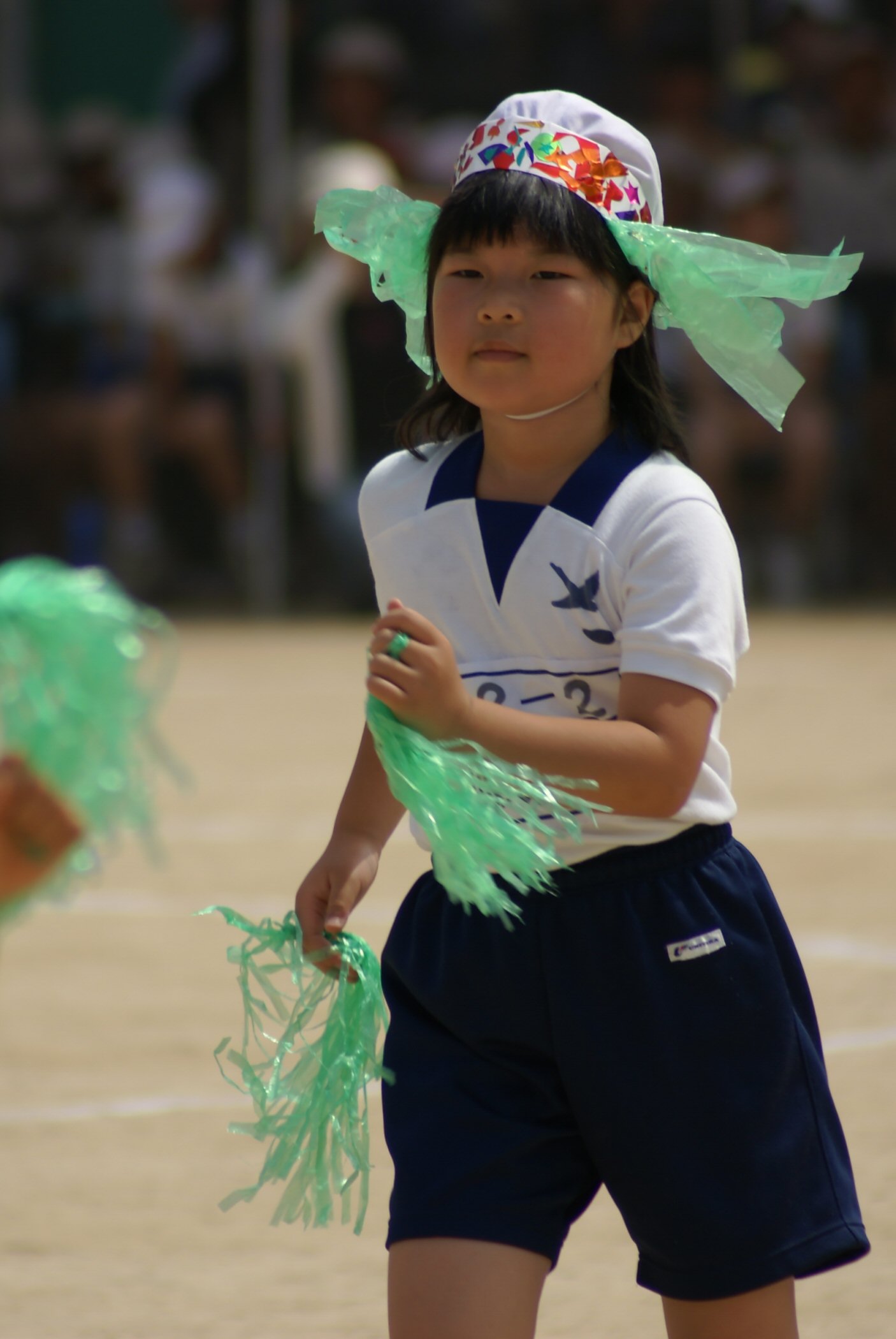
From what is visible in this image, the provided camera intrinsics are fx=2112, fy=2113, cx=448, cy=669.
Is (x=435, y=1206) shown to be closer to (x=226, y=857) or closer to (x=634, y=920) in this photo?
(x=634, y=920)

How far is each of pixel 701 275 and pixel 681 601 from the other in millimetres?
379

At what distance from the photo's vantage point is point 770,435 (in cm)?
1012

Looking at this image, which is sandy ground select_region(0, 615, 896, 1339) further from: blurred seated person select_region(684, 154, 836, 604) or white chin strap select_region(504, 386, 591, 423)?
blurred seated person select_region(684, 154, 836, 604)

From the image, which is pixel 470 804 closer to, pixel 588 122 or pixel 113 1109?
pixel 588 122

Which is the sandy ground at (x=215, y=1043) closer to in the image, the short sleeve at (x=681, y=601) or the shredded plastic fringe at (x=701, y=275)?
the short sleeve at (x=681, y=601)

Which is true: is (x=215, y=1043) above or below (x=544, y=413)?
below

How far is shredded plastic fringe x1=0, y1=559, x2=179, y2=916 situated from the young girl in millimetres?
474

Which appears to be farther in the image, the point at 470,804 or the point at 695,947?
the point at 695,947

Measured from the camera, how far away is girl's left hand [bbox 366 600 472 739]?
75.7 inches

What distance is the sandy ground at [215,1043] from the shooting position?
2.72 m

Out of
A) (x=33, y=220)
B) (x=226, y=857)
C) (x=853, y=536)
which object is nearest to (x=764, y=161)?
(x=853, y=536)

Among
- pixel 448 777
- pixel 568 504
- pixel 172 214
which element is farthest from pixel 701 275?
pixel 172 214

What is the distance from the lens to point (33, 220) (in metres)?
10.4

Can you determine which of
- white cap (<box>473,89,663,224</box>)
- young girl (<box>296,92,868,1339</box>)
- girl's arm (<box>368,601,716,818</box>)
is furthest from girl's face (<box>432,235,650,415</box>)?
girl's arm (<box>368,601,716,818</box>)
